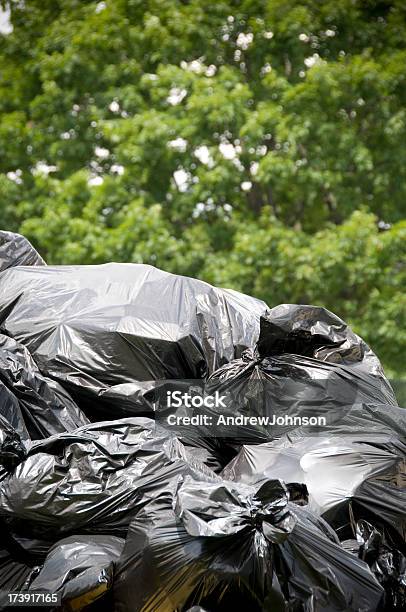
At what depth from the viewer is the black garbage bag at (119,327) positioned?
2963 millimetres

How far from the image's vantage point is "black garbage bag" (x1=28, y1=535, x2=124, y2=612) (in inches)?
82.4

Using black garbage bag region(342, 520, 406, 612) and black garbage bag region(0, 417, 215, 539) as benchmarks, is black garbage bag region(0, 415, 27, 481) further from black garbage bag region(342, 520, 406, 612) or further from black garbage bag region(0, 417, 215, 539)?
black garbage bag region(342, 520, 406, 612)

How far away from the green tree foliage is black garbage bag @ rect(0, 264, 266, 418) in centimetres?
600

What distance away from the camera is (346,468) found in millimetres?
2611

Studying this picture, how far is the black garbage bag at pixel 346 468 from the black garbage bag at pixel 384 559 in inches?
1.6

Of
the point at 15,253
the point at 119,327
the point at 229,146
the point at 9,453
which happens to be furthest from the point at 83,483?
the point at 229,146

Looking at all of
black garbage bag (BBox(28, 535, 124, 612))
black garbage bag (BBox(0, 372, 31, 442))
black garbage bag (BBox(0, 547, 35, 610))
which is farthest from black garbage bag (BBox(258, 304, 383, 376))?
black garbage bag (BBox(0, 547, 35, 610))

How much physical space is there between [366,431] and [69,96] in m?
9.42

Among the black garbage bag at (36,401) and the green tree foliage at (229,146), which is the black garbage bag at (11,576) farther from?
the green tree foliage at (229,146)

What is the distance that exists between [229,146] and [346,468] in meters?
8.33

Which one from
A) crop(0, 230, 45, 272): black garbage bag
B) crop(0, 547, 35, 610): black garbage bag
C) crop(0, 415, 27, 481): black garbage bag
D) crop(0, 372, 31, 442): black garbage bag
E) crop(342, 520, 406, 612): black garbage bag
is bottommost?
crop(342, 520, 406, 612): black garbage bag

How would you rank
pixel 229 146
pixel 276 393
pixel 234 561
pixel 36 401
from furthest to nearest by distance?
1. pixel 229 146
2. pixel 276 393
3. pixel 36 401
4. pixel 234 561

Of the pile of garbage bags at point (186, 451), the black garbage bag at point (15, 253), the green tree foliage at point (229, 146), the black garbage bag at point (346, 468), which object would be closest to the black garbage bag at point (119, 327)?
the pile of garbage bags at point (186, 451)

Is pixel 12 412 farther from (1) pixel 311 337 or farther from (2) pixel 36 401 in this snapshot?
(1) pixel 311 337
